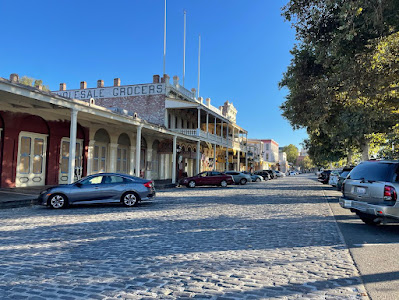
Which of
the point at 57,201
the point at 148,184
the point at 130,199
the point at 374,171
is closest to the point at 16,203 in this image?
the point at 57,201

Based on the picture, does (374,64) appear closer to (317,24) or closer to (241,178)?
(317,24)

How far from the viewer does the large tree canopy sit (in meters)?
10.0

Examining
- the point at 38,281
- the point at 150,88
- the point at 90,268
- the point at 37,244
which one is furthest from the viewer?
the point at 150,88

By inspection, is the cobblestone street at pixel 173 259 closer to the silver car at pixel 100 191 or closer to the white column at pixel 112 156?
the silver car at pixel 100 191

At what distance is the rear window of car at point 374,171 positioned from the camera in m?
7.94

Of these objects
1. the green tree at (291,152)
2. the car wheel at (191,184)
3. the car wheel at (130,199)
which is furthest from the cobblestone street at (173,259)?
the green tree at (291,152)

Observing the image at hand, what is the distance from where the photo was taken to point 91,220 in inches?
374

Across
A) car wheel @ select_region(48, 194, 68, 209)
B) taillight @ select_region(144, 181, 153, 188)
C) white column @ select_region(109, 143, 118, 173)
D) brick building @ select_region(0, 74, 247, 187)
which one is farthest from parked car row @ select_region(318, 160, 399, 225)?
white column @ select_region(109, 143, 118, 173)

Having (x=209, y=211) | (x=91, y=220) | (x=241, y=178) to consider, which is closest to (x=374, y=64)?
(x=209, y=211)

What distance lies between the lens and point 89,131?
22.3 meters

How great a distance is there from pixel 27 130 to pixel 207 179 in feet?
47.5

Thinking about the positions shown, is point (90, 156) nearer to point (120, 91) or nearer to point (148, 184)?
point (148, 184)

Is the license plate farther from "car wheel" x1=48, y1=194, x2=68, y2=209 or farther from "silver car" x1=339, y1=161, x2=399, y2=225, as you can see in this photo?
"car wheel" x1=48, y1=194, x2=68, y2=209

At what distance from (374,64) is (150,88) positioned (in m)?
23.2
